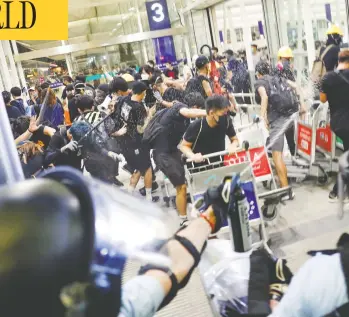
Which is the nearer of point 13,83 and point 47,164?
point 47,164

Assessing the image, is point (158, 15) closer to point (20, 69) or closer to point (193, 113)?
point (20, 69)

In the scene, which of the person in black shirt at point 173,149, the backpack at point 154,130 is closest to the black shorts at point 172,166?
the person in black shirt at point 173,149

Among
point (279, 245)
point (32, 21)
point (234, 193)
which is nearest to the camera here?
point (234, 193)

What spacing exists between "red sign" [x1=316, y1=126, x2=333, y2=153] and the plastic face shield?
12.3ft

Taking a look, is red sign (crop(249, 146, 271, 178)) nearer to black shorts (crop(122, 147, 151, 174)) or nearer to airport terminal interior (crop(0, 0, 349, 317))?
airport terminal interior (crop(0, 0, 349, 317))

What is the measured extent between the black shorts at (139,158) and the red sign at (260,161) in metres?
1.52

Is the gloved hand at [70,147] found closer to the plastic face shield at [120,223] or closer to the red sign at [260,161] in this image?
the red sign at [260,161]

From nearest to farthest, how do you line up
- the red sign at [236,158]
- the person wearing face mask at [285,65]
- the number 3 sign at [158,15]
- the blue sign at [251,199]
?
the blue sign at [251,199]
the red sign at [236,158]
the person wearing face mask at [285,65]
the number 3 sign at [158,15]

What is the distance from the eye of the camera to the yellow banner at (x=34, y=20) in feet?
5.73

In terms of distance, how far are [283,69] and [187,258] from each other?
4881 mm

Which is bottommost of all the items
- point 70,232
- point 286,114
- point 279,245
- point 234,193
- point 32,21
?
point 279,245

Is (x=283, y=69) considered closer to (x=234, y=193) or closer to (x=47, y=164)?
(x=47, y=164)

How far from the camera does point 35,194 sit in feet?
2.85

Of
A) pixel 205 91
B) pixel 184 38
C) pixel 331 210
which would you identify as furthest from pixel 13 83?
pixel 331 210
